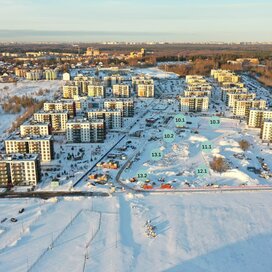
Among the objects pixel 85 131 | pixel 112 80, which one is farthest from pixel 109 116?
pixel 112 80

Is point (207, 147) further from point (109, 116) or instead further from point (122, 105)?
point (122, 105)

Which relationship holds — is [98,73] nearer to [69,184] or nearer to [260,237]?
[69,184]

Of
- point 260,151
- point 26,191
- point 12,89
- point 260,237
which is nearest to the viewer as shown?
point 260,237

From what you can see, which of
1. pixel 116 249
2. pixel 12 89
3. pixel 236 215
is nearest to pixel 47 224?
pixel 116 249

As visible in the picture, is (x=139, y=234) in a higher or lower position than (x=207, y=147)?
lower

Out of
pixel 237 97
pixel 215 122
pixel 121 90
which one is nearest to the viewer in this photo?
pixel 215 122

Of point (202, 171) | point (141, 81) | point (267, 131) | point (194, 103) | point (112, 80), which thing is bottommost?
point (202, 171)

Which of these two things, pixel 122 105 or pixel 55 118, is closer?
pixel 55 118
